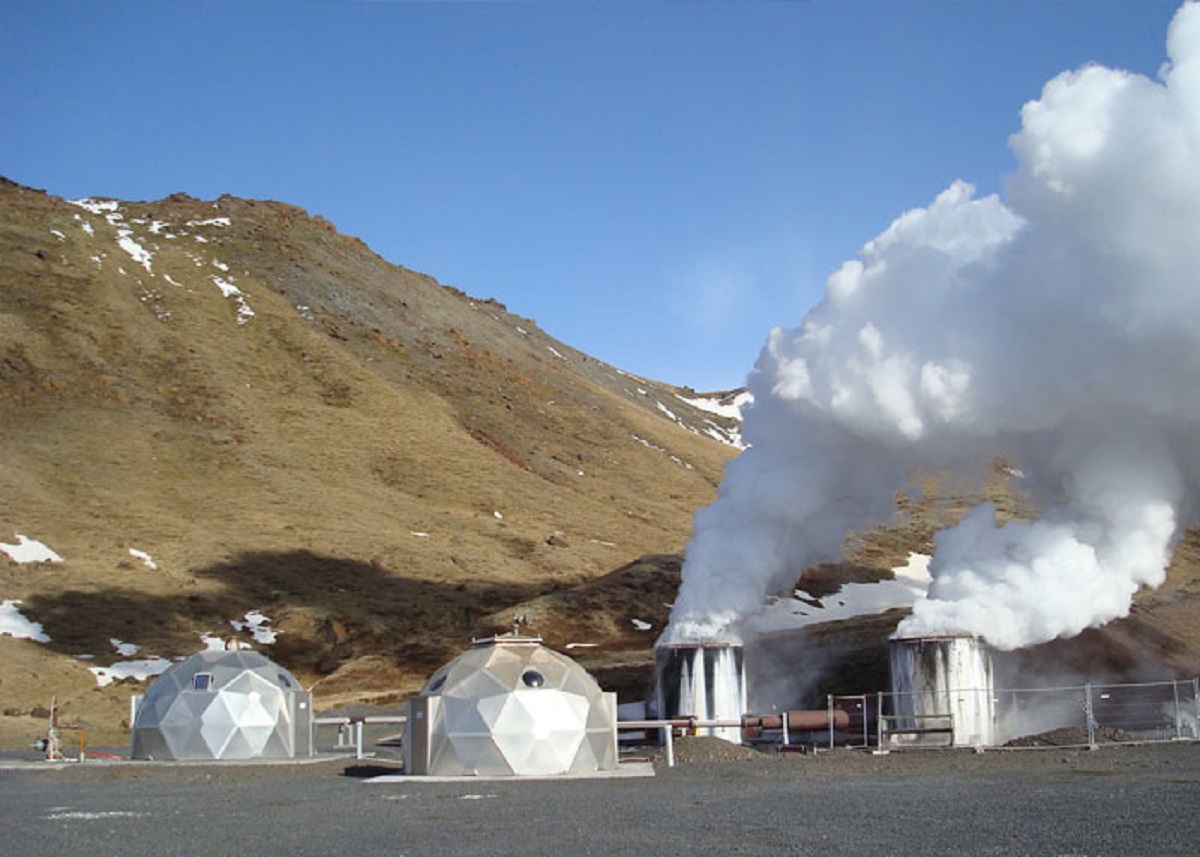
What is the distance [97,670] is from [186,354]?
168 ft

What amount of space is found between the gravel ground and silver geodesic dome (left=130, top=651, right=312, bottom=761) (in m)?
4.14

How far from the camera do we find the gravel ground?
50.5 ft

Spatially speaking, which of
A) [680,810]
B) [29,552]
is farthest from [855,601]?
[680,810]

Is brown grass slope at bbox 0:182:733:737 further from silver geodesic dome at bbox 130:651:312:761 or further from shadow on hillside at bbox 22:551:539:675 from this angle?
silver geodesic dome at bbox 130:651:312:761

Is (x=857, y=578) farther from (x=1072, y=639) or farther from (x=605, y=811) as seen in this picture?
(x=605, y=811)

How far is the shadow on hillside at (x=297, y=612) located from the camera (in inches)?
2186

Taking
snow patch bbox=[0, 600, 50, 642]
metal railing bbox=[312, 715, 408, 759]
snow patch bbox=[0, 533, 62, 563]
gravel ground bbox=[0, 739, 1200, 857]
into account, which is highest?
snow patch bbox=[0, 533, 62, 563]

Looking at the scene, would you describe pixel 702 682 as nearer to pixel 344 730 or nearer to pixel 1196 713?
pixel 1196 713

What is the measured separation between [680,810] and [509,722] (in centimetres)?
874

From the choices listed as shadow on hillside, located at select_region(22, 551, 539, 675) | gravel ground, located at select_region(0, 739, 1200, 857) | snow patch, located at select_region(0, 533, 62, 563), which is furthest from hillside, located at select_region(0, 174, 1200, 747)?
gravel ground, located at select_region(0, 739, 1200, 857)

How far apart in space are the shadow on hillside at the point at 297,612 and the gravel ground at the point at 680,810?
26.2m

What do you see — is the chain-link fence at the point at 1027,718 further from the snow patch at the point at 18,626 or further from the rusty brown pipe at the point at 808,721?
the snow patch at the point at 18,626

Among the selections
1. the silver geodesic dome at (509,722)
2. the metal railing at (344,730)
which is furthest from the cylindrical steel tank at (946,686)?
the metal railing at (344,730)

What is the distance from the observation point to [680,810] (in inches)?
763
